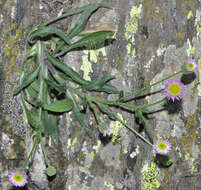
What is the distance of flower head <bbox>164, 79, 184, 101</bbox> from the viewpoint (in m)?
1.66

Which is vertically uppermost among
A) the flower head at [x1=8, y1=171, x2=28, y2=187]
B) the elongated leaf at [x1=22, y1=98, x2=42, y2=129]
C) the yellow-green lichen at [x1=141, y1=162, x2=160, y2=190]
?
the elongated leaf at [x1=22, y1=98, x2=42, y2=129]

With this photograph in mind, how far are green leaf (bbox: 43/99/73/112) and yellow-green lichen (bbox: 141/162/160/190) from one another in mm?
554

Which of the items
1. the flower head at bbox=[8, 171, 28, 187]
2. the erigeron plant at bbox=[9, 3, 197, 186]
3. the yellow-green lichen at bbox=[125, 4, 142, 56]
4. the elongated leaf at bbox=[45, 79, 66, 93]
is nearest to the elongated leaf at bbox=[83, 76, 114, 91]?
the erigeron plant at bbox=[9, 3, 197, 186]

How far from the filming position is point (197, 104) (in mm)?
1859

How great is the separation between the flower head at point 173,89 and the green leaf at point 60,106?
0.53m

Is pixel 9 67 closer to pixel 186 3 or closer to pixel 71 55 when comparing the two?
pixel 71 55

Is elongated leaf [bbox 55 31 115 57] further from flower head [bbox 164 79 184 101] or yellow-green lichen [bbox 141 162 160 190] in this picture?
yellow-green lichen [bbox 141 162 160 190]

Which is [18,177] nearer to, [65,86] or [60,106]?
[60,106]

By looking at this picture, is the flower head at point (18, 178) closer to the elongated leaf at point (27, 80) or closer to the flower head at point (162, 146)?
the elongated leaf at point (27, 80)

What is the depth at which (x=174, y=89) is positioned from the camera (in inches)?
65.5

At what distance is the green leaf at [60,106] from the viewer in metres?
1.72

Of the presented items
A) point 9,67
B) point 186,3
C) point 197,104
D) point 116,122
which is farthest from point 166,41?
point 9,67

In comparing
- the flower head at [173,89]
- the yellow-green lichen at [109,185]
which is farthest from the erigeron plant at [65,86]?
the yellow-green lichen at [109,185]

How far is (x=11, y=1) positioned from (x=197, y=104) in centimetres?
124
